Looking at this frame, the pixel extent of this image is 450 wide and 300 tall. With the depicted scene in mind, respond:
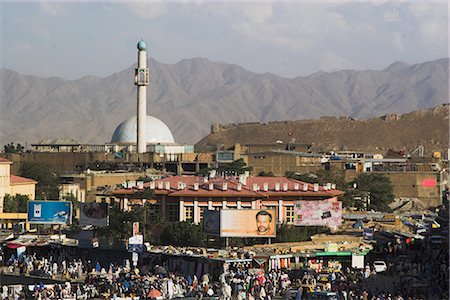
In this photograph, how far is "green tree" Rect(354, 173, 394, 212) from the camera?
271ft

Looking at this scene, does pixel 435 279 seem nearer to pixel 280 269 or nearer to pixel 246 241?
pixel 280 269

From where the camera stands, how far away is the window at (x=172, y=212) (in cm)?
5644

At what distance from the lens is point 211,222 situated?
50312 mm

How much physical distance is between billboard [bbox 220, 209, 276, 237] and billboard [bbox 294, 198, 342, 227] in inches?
186

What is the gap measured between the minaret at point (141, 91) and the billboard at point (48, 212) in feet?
169

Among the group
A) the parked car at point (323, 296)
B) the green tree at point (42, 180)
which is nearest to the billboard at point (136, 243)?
the parked car at point (323, 296)

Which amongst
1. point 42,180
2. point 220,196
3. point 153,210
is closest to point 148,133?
point 42,180

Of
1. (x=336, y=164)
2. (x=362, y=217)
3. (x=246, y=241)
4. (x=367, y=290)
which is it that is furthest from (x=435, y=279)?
(x=336, y=164)

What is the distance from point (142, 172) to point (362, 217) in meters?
35.1

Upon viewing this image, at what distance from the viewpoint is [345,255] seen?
46750 mm

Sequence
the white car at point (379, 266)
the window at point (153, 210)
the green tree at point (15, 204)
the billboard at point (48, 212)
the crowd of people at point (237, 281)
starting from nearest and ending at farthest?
the crowd of people at point (237, 281) → the white car at point (379, 266) → the billboard at point (48, 212) → the window at point (153, 210) → the green tree at point (15, 204)

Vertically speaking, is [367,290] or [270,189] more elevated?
[270,189]

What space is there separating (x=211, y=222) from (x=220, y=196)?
532 centimetres

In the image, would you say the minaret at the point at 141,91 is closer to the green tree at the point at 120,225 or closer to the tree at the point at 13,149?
the tree at the point at 13,149
